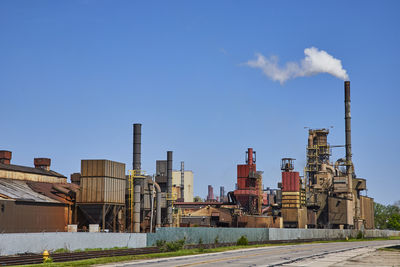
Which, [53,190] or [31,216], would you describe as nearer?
[31,216]

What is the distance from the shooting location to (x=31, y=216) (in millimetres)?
51125

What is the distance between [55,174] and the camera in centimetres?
7038

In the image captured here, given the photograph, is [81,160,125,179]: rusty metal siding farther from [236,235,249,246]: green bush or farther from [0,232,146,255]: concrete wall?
[236,235,249,246]: green bush

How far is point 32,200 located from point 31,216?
162cm

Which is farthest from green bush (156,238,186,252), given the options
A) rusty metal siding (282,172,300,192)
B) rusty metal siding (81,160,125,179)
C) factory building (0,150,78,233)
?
rusty metal siding (282,172,300,192)

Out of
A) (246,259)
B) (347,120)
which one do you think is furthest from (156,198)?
(347,120)

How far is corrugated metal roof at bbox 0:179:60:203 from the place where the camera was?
5050 cm

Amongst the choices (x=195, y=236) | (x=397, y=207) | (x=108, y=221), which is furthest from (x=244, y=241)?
(x=397, y=207)

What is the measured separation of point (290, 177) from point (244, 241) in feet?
169

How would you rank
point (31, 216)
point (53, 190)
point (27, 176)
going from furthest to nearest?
point (27, 176), point (53, 190), point (31, 216)

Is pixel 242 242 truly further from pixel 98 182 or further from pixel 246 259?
pixel 246 259

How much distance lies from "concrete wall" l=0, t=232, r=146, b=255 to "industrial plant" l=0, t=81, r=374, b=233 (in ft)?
35.0

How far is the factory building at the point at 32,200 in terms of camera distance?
1911 inches

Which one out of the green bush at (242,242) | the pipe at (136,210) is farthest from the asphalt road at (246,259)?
the pipe at (136,210)
